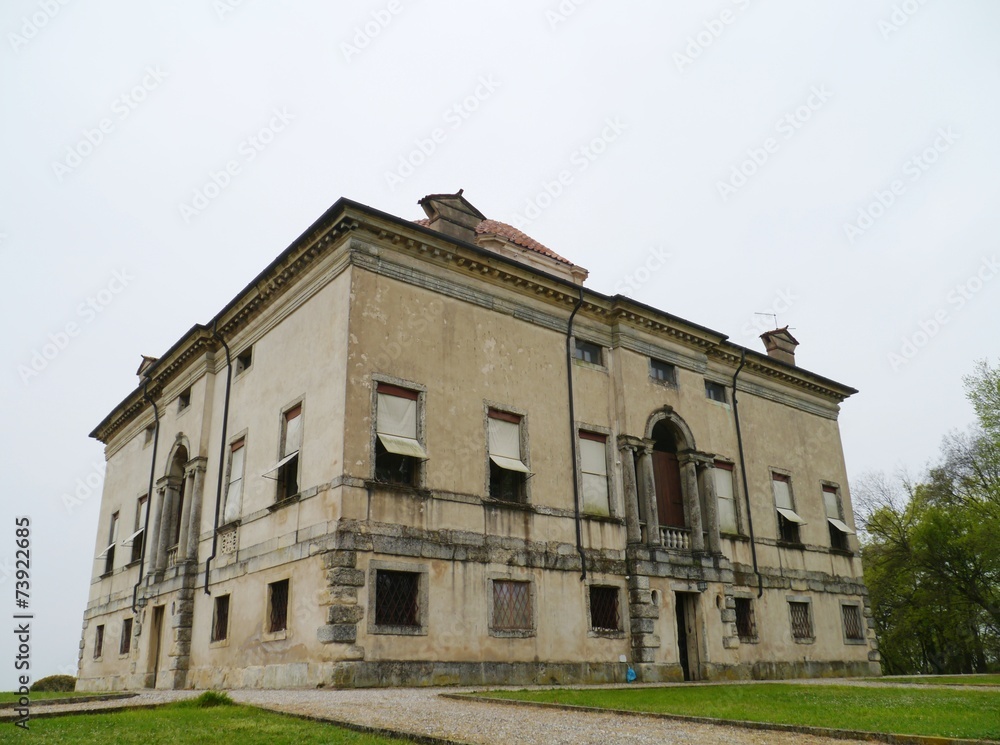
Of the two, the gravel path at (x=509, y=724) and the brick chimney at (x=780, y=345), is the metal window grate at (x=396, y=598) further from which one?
the brick chimney at (x=780, y=345)

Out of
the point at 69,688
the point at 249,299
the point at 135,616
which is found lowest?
the point at 69,688

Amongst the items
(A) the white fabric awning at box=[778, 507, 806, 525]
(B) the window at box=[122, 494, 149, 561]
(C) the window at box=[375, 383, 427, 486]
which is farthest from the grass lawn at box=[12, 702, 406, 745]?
(A) the white fabric awning at box=[778, 507, 806, 525]

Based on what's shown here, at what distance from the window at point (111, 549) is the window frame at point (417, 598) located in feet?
57.0

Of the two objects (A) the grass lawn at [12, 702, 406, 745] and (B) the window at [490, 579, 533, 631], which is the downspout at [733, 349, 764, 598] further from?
(A) the grass lawn at [12, 702, 406, 745]

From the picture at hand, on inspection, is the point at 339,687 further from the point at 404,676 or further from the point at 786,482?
the point at 786,482

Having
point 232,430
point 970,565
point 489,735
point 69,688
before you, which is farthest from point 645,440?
point 69,688

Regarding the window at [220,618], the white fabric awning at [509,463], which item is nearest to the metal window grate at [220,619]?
the window at [220,618]

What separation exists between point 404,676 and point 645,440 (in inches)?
392

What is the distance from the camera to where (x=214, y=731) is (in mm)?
8484

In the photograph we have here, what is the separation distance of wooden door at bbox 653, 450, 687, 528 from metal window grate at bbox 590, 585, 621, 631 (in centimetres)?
325

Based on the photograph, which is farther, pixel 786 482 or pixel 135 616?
pixel 786 482

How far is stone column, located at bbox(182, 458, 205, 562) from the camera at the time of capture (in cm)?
2202

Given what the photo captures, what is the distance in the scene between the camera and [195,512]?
22375 millimetres

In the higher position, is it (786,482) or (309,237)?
(309,237)
